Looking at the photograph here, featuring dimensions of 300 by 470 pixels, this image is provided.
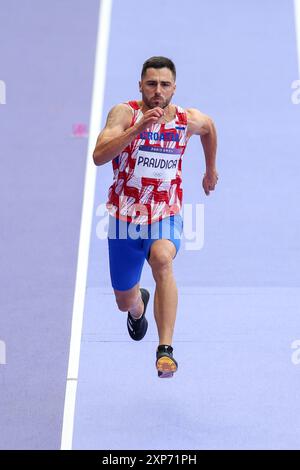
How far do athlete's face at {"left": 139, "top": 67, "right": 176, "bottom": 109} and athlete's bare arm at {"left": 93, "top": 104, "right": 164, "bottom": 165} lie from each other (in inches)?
8.3

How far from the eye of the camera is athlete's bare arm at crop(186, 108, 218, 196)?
7.96 metres

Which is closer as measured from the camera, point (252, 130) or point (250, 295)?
point (250, 295)

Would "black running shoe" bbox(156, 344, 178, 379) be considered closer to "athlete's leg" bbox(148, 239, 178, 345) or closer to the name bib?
"athlete's leg" bbox(148, 239, 178, 345)

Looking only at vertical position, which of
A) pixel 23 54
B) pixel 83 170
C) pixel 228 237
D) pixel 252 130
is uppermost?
pixel 23 54

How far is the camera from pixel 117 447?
7.35 meters

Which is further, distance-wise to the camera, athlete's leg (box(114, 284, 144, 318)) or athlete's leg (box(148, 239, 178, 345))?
athlete's leg (box(114, 284, 144, 318))

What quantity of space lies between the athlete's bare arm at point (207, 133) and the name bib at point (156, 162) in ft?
0.87

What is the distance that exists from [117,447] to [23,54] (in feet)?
28.7

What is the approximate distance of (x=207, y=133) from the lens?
8172 mm

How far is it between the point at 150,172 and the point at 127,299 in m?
1.13

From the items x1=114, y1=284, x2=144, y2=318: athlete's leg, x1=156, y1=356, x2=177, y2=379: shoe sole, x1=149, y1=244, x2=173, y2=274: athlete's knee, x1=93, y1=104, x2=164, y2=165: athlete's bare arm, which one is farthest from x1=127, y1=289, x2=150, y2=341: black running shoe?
x1=93, y1=104, x2=164, y2=165: athlete's bare arm

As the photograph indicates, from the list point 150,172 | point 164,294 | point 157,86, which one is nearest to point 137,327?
point 164,294
